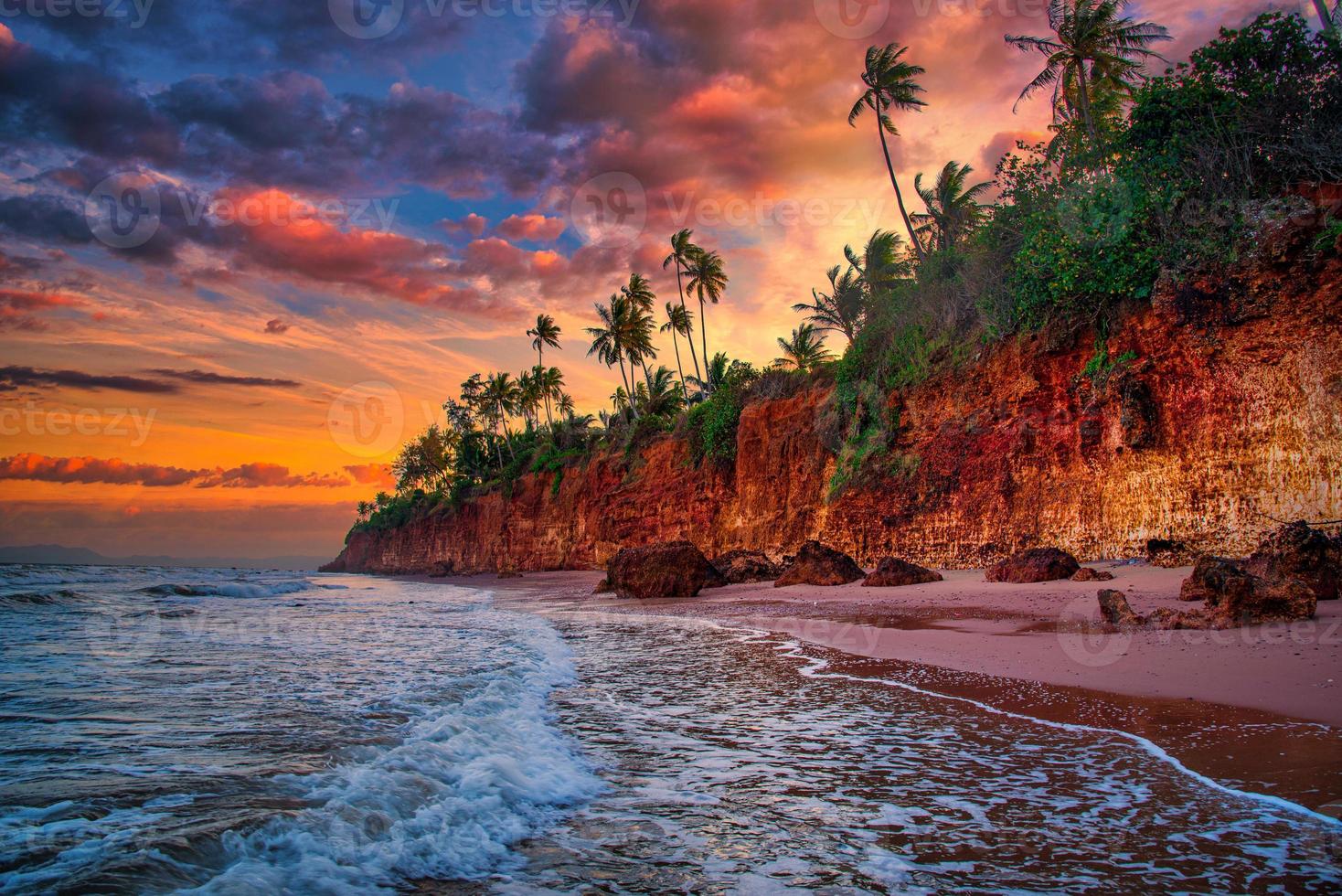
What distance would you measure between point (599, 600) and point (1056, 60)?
23.4 metres

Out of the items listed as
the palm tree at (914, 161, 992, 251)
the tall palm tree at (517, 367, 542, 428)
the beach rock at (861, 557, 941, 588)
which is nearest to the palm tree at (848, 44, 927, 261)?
the palm tree at (914, 161, 992, 251)

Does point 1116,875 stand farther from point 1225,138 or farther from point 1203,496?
point 1225,138

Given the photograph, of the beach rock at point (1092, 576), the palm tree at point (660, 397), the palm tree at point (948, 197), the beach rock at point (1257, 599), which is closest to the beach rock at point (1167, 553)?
the beach rock at point (1092, 576)

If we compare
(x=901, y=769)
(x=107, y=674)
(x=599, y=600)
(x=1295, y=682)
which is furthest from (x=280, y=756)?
(x=599, y=600)

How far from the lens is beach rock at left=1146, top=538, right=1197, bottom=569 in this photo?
447 inches

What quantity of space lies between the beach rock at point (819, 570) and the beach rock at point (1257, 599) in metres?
9.41

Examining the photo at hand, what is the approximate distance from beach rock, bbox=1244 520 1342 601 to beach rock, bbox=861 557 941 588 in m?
6.82

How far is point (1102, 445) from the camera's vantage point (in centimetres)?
1373

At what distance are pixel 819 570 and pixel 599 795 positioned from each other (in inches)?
532

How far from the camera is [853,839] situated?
→ 2.57m

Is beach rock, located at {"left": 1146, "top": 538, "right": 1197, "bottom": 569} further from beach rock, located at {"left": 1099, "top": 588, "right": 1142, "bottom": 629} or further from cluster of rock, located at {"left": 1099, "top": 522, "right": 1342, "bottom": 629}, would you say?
beach rock, located at {"left": 1099, "top": 588, "right": 1142, "bottom": 629}

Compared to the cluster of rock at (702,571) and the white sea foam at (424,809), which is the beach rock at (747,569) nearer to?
the cluster of rock at (702,571)

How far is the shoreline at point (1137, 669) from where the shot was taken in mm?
3408

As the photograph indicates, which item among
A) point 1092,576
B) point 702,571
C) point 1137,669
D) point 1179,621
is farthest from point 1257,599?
point 702,571
